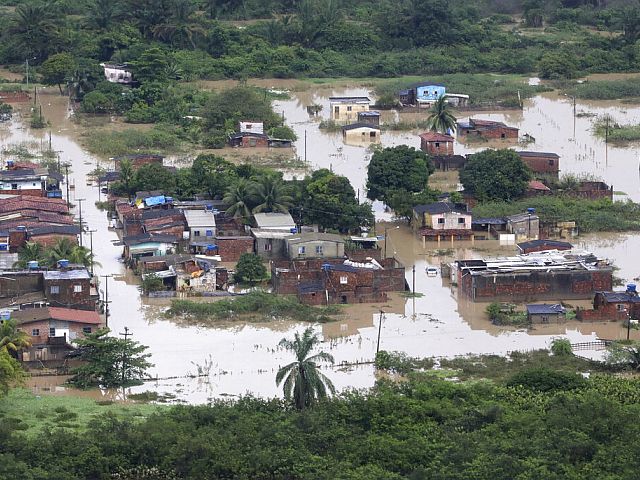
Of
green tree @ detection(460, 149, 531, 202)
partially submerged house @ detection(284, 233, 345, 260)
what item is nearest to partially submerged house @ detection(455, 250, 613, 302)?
partially submerged house @ detection(284, 233, 345, 260)

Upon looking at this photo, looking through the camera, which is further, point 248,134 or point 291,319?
point 248,134

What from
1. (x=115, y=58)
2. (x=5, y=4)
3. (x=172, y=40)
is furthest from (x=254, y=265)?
(x=5, y=4)

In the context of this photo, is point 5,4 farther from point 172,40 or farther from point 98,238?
point 98,238

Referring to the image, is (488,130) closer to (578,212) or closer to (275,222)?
(578,212)

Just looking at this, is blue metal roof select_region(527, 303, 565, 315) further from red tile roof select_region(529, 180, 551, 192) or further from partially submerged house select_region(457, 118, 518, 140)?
partially submerged house select_region(457, 118, 518, 140)

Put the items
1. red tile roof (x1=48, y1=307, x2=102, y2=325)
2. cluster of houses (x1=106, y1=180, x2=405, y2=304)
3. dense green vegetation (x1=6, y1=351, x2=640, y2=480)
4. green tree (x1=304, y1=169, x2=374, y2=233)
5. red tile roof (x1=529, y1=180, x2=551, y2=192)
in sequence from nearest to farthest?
1. dense green vegetation (x1=6, y1=351, x2=640, y2=480)
2. red tile roof (x1=48, y1=307, x2=102, y2=325)
3. cluster of houses (x1=106, y1=180, x2=405, y2=304)
4. green tree (x1=304, y1=169, x2=374, y2=233)
5. red tile roof (x1=529, y1=180, x2=551, y2=192)
